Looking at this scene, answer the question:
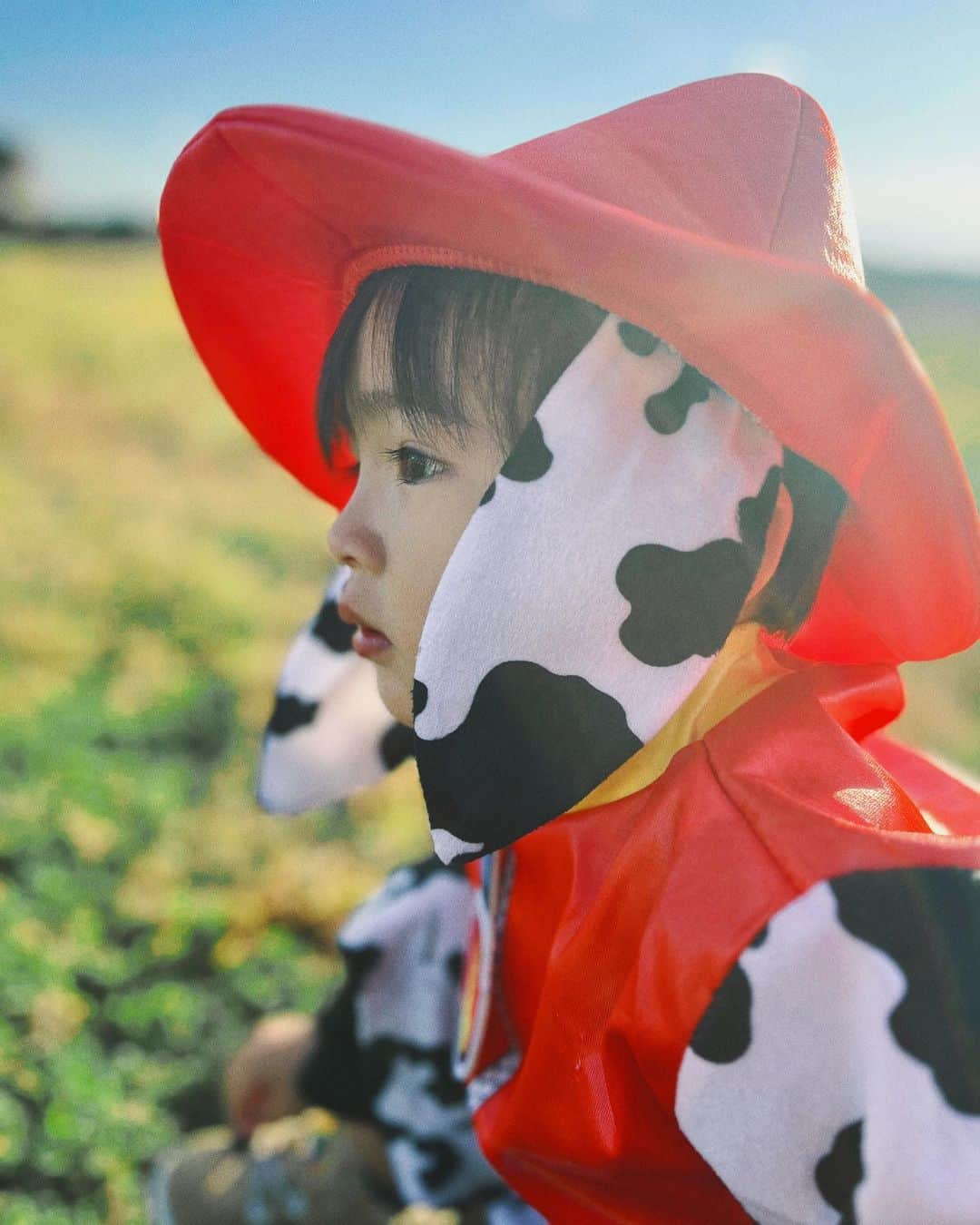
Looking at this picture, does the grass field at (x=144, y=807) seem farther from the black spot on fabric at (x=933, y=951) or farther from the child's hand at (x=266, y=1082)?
the black spot on fabric at (x=933, y=951)

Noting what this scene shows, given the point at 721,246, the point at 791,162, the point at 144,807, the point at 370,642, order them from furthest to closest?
the point at 144,807
the point at 370,642
the point at 791,162
the point at 721,246

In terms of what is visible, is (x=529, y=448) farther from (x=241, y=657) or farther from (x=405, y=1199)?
(x=241, y=657)

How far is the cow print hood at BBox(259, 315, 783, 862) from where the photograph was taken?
1.98 feet

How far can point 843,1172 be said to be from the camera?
0.56m

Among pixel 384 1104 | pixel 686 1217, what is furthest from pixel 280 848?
pixel 686 1217

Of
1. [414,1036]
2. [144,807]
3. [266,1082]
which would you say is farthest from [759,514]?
[144,807]

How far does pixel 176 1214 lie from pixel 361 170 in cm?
90

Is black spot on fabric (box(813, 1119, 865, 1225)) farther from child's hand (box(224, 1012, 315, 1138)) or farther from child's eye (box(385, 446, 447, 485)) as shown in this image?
child's hand (box(224, 1012, 315, 1138))

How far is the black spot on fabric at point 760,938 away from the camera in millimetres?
582

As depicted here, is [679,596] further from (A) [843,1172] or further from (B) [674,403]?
(A) [843,1172]

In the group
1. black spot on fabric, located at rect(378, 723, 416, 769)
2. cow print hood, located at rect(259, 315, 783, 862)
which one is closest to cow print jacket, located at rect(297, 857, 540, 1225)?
black spot on fabric, located at rect(378, 723, 416, 769)

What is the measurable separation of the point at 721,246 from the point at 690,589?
19 centimetres

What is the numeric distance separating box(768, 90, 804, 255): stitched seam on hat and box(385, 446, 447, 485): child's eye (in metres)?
0.25

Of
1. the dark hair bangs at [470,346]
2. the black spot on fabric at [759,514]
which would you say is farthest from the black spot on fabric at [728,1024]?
the dark hair bangs at [470,346]
